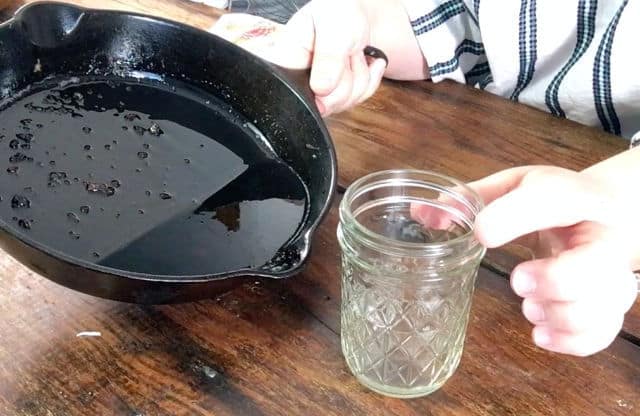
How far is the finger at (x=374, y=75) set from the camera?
720mm

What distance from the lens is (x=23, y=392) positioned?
0.44 meters

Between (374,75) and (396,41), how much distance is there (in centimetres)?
10

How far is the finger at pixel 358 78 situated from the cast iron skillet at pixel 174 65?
2cm

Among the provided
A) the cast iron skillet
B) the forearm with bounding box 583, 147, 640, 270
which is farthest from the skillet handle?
the forearm with bounding box 583, 147, 640, 270

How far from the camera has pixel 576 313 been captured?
426mm

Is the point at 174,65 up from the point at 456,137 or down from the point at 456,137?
up

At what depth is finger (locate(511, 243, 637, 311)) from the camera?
420 millimetres

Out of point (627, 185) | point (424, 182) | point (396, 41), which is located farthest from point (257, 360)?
point (396, 41)

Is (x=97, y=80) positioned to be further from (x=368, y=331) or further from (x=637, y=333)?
(x=637, y=333)

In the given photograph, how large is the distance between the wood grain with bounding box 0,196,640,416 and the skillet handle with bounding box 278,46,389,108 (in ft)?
0.60

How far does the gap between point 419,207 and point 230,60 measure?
0.25 meters

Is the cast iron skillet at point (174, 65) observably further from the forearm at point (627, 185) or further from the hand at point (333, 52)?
the forearm at point (627, 185)

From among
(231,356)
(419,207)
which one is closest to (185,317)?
(231,356)

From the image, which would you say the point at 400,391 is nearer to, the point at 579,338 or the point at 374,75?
the point at 579,338
